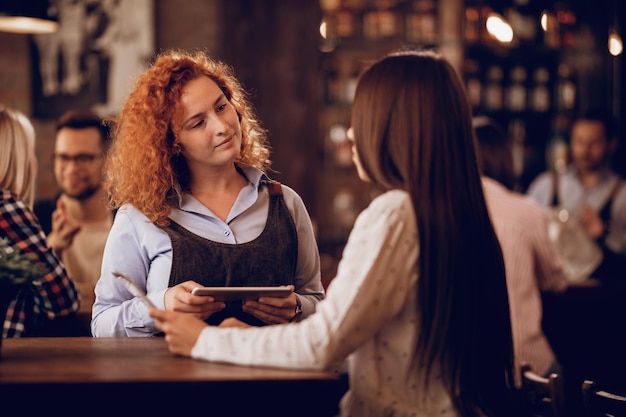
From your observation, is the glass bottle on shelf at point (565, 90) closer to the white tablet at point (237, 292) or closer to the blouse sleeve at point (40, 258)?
the blouse sleeve at point (40, 258)

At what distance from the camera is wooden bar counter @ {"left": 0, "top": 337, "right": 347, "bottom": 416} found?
68.6 inches

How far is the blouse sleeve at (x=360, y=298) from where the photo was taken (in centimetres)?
185

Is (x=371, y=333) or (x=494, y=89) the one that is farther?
(x=494, y=89)

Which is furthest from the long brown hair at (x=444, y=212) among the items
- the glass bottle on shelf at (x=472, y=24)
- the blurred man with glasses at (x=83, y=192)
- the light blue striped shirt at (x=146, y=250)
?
the glass bottle on shelf at (x=472, y=24)

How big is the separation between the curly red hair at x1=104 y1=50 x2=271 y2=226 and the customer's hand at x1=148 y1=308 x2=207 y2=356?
473 millimetres

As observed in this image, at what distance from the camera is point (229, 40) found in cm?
558

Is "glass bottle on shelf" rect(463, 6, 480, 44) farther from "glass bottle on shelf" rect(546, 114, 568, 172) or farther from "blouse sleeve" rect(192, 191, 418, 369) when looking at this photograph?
"blouse sleeve" rect(192, 191, 418, 369)

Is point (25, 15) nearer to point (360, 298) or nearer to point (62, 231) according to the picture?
point (62, 231)

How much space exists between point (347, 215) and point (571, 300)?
2.16m

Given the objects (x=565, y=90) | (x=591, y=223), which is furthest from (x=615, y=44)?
(x=591, y=223)

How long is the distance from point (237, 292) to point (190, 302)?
16cm

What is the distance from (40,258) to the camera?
273 centimetres

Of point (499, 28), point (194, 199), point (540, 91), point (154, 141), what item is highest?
point (499, 28)

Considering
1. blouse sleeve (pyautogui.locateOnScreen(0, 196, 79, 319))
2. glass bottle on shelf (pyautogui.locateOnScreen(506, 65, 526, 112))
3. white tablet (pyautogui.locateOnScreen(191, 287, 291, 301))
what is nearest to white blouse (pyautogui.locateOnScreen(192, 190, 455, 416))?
white tablet (pyautogui.locateOnScreen(191, 287, 291, 301))
